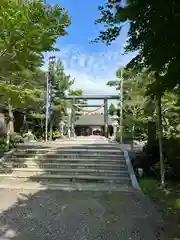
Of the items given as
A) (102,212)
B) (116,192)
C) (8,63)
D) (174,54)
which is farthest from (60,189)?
(174,54)

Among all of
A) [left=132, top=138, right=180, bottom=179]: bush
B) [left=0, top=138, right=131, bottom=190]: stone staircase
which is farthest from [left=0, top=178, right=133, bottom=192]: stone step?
[left=132, top=138, right=180, bottom=179]: bush

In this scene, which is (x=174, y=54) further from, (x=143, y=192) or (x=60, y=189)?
(x=60, y=189)

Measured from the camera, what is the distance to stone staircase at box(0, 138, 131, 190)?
8367 millimetres

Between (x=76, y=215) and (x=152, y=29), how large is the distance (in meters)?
3.80

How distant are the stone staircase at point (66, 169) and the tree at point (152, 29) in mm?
4543

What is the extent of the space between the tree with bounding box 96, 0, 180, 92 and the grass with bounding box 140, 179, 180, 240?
A: 2.22 m

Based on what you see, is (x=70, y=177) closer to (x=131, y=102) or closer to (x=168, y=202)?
(x=168, y=202)

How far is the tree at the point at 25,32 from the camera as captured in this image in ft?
23.5

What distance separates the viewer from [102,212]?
5496 millimetres

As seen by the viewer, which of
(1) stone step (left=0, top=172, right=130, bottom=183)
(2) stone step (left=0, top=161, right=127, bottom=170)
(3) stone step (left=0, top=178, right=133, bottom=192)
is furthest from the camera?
(2) stone step (left=0, top=161, right=127, bottom=170)

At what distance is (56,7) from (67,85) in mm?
18300

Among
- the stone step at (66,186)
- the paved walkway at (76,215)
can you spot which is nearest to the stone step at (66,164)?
the stone step at (66,186)

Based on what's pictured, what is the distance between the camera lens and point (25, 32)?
25.5 feet

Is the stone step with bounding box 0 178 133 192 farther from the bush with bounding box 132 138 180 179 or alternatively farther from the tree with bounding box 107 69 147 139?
the tree with bounding box 107 69 147 139
